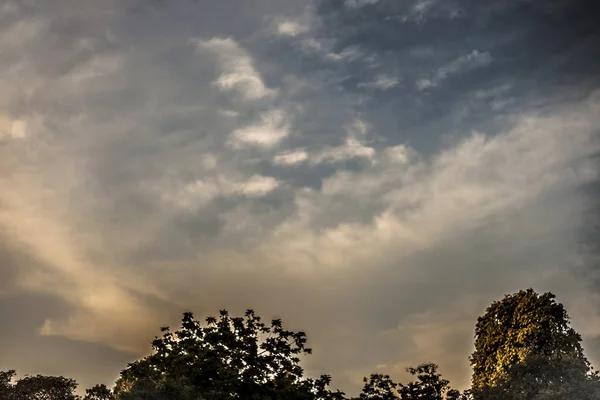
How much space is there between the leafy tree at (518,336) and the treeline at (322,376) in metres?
0.08

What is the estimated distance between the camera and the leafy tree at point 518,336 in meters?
50.2

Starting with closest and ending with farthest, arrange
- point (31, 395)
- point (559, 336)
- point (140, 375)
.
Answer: point (140, 375) → point (559, 336) → point (31, 395)

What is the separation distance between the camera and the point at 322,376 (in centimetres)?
4756

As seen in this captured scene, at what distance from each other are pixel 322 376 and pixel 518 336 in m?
17.4

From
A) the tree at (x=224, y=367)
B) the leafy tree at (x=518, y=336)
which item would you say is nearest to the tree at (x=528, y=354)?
the leafy tree at (x=518, y=336)

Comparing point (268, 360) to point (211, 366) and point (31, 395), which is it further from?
point (31, 395)

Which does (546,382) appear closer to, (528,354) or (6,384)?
(528,354)

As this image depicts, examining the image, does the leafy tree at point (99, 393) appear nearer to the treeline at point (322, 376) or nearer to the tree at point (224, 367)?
the treeline at point (322, 376)

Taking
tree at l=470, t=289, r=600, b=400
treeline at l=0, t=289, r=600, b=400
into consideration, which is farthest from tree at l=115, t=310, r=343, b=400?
tree at l=470, t=289, r=600, b=400

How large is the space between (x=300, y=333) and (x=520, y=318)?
2032 centimetres

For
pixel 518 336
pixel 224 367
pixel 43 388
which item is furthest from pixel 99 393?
pixel 518 336

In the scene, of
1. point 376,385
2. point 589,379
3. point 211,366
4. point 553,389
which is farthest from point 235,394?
point 589,379

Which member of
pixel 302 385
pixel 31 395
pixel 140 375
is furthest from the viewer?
pixel 31 395

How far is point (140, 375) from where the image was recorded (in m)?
40.4
